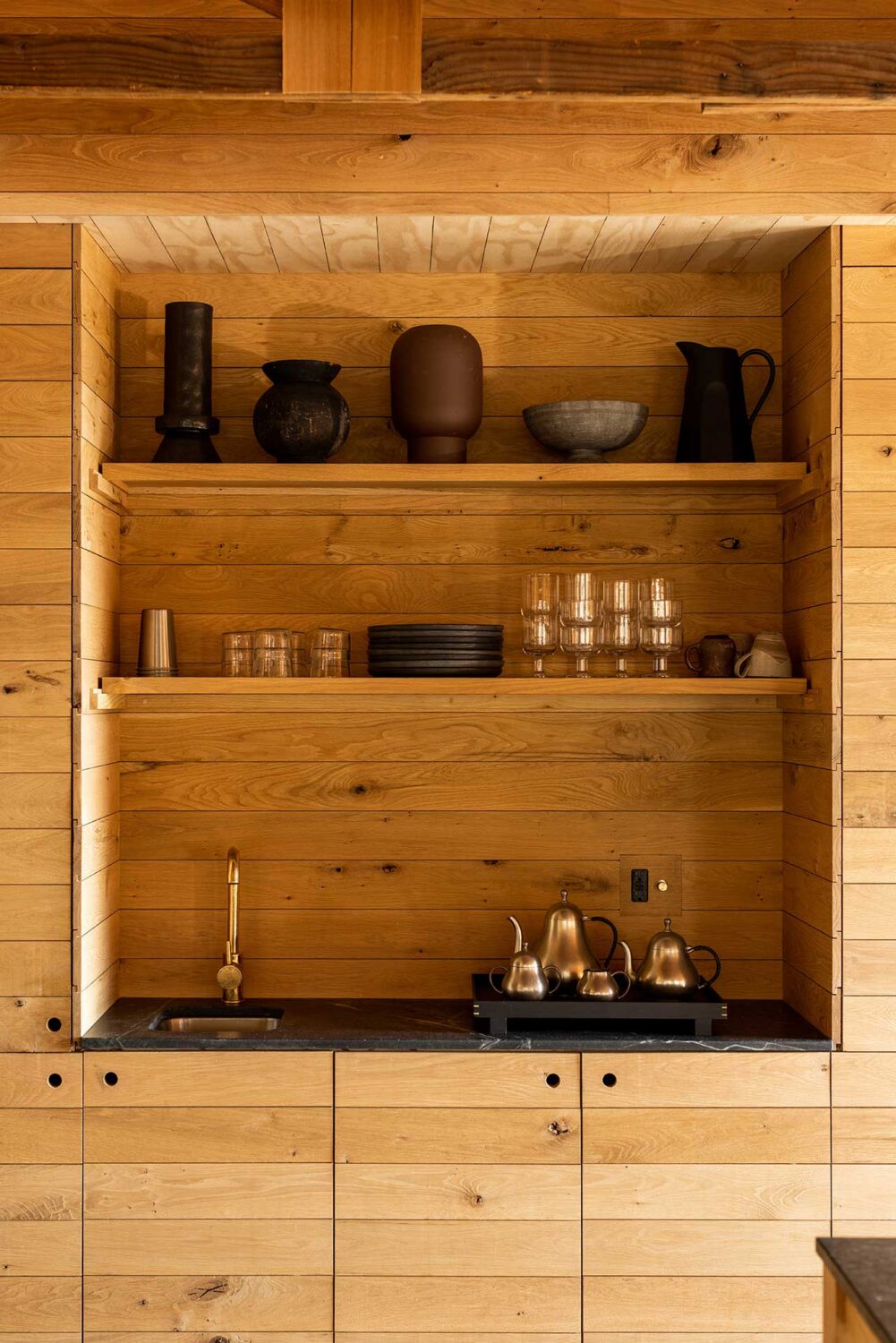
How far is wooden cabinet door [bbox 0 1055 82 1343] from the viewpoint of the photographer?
2.46 m

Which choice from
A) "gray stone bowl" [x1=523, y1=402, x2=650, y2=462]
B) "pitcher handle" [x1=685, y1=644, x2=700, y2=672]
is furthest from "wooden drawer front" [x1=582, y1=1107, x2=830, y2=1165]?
"gray stone bowl" [x1=523, y1=402, x2=650, y2=462]

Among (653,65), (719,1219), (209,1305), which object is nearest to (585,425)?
(653,65)

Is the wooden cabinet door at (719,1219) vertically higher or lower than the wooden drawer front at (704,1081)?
lower

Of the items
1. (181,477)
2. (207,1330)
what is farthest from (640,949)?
(181,477)

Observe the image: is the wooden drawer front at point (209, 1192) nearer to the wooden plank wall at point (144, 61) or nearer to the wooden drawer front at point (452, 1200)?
the wooden drawer front at point (452, 1200)

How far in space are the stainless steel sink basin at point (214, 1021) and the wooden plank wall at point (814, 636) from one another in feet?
3.85

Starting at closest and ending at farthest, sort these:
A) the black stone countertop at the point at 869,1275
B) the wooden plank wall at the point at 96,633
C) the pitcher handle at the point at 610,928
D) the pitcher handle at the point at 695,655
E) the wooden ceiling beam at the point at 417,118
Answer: the black stone countertop at the point at 869,1275 → the wooden ceiling beam at the point at 417,118 → the wooden plank wall at the point at 96,633 → the pitcher handle at the point at 610,928 → the pitcher handle at the point at 695,655

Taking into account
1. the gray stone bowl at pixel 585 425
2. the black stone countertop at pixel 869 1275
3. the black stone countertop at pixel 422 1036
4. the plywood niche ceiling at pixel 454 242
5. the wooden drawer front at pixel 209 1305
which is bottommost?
the wooden drawer front at pixel 209 1305

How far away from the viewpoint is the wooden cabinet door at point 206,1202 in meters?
2.46

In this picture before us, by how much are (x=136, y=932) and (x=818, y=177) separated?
2.21 meters

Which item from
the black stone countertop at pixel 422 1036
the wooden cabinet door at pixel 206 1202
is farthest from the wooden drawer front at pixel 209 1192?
the black stone countertop at pixel 422 1036

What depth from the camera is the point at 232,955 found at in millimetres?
2740

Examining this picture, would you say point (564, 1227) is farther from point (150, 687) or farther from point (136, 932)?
point (150, 687)

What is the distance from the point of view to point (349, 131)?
95.7 inches
